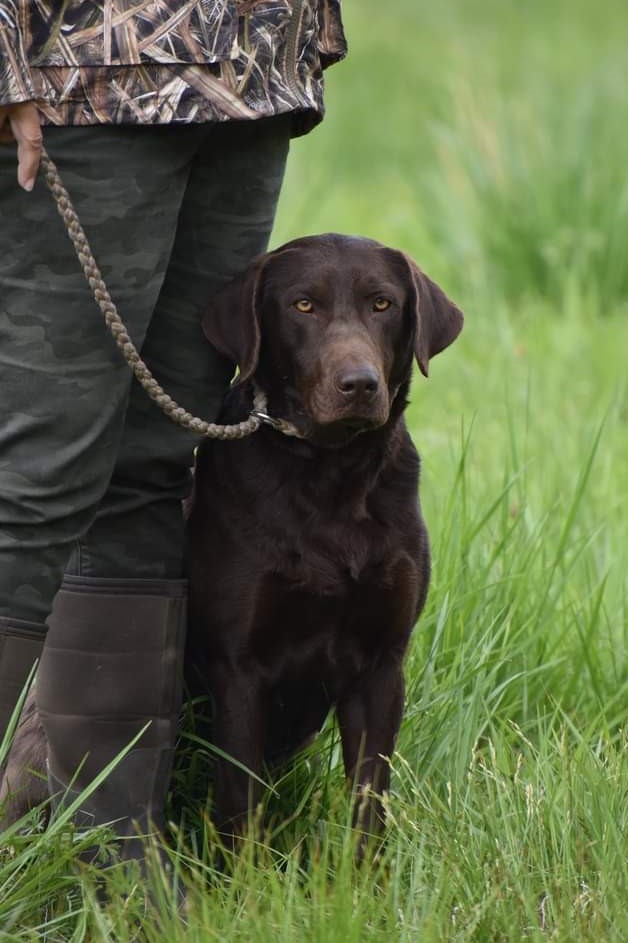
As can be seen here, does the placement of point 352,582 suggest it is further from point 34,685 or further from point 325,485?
point 34,685

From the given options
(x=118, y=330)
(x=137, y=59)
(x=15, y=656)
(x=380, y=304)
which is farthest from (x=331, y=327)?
(x=15, y=656)

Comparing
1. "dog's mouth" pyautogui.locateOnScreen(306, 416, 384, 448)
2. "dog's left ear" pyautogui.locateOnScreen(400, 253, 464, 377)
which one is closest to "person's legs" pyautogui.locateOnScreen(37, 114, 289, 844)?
"dog's mouth" pyautogui.locateOnScreen(306, 416, 384, 448)

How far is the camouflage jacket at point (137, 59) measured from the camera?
205cm

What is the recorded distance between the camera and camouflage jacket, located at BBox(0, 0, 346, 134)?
2.05 metres

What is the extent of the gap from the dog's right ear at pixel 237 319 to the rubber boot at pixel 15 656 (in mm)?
558

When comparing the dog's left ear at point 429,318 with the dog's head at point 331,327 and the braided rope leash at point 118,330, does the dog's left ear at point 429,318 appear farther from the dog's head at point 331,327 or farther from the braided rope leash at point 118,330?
the braided rope leash at point 118,330

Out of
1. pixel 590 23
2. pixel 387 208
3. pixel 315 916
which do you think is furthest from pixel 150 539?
pixel 590 23

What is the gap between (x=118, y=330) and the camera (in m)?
2.19

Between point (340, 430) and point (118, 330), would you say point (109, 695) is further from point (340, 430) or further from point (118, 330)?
point (118, 330)

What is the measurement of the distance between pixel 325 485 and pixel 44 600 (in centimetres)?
57

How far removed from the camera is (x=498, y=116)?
6590mm

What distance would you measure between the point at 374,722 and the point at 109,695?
1.55ft

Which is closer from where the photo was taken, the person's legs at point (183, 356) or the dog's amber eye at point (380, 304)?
the person's legs at point (183, 356)

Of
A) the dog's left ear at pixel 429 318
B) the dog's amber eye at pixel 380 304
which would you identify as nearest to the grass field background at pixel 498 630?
the dog's left ear at pixel 429 318
